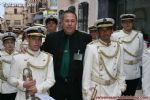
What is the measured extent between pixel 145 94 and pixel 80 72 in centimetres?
97

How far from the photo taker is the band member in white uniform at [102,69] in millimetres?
5031

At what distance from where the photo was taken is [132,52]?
23.8 feet

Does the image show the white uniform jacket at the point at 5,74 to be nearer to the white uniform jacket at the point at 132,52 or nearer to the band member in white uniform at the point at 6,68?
the band member in white uniform at the point at 6,68

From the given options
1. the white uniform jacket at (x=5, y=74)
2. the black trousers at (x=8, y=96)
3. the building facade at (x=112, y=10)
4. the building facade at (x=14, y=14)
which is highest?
the building facade at (x=112, y=10)

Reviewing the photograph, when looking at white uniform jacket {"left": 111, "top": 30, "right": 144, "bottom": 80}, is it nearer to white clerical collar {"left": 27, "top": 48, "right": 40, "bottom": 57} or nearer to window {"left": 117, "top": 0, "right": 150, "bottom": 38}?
white clerical collar {"left": 27, "top": 48, "right": 40, "bottom": 57}

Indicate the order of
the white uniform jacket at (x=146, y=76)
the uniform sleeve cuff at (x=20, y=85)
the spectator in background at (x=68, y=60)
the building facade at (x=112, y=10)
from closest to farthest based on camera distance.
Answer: the white uniform jacket at (x=146, y=76) < the uniform sleeve cuff at (x=20, y=85) < the spectator in background at (x=68, y=60) < the building facade at (x=112, y=10)

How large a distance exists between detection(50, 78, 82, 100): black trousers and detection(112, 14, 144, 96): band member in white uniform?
190 centimetres

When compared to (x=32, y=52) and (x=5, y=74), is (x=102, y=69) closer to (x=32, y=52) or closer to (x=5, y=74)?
(x=32, y=52)

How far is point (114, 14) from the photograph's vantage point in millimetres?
14797

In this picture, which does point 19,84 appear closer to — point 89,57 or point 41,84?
point 41,84

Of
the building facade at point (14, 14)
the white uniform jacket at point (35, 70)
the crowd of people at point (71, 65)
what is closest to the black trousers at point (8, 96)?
the crowd of people at point (71, 65)

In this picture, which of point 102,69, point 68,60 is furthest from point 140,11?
point 102,69

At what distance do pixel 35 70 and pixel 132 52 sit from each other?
8.33 ft

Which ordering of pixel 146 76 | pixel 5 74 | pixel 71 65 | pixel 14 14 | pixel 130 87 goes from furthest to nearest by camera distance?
pixel 14 14 < pixel 130 87 < pixel 5 74 < pixel 71 65 < pixel 146 76
